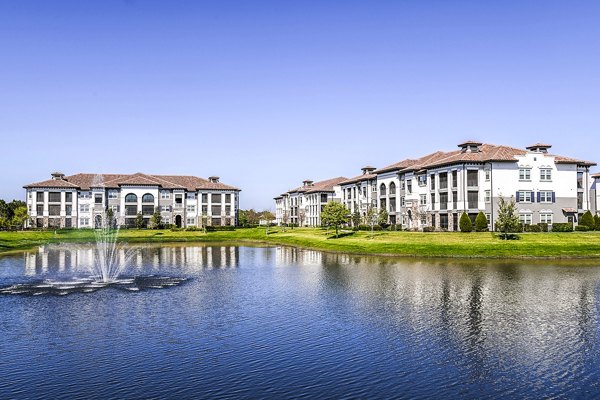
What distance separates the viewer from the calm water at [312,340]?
1786cm

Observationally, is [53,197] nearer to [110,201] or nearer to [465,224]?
[110,201]

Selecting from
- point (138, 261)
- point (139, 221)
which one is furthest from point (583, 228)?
point (139, 221)

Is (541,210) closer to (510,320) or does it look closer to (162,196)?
(510,320)

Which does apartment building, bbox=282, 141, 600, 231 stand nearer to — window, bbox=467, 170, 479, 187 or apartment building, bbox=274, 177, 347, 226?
window, bbox=467, 170, 479, 187

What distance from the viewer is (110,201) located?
118625 millimetres

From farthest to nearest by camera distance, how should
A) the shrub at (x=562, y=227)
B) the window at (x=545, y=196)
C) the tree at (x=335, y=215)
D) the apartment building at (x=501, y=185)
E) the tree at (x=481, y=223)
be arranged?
the tree at (x=335, y=215) → the window at (x=545, y=196) → the apartment building at (x=501, y=185) → the shrub at (x=562, y=227) → the tree at (x=481, y=223)

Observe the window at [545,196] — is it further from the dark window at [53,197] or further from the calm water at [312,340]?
the dark window at [53,197]

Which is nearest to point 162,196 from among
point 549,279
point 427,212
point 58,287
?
point 427,212

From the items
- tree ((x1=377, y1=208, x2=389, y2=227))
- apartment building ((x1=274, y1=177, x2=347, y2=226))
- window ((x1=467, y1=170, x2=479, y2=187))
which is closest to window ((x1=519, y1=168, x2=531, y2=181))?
window ((x1=467, y1=170, x2=479, y2=187))

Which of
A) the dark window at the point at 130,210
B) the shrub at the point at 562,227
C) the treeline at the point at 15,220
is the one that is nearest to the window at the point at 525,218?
the shrub at the point at 562,227

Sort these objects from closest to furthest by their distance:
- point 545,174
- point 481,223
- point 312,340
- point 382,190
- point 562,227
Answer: point 312,340 < point 481,223 < point 562,227 < point 545,174 < point 382,190

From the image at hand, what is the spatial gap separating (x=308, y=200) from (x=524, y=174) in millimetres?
72663

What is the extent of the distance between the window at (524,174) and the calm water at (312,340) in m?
39.2

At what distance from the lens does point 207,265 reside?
5503cm
